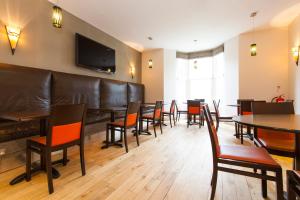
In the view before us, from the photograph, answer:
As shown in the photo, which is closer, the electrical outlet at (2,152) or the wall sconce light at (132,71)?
the electrical outlet at (2,152)

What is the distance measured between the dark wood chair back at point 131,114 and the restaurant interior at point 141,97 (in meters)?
0.03

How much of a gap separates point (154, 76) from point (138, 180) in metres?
5.03

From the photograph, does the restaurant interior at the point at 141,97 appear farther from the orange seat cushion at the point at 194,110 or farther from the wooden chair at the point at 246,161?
the orange seat cushion at the point at 194,110

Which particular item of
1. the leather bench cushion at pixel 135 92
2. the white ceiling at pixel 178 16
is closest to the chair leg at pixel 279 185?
the white ceiling at pixel 178 16

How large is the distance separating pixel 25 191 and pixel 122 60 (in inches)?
179

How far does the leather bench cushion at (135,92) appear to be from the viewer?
546 centimetres

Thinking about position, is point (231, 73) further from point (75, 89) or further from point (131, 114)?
point (75, 89)

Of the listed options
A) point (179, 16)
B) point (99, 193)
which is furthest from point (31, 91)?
point (179, 16)

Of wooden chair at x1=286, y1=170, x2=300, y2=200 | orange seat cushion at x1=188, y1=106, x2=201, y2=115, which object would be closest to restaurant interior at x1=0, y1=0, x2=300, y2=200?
wooden chair at x1=286, y1=170, x2=300, y2=200

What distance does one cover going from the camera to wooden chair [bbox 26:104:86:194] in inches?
65.4

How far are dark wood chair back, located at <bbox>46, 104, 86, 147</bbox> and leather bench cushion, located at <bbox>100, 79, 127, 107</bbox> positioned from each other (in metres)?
2.16

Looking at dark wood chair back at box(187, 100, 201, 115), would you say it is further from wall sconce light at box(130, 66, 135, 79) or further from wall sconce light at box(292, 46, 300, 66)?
wall sconce light at box(292, 46, 300, 66)

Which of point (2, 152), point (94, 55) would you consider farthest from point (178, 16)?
point (2, 152)

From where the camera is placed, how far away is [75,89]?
3.37 meters
